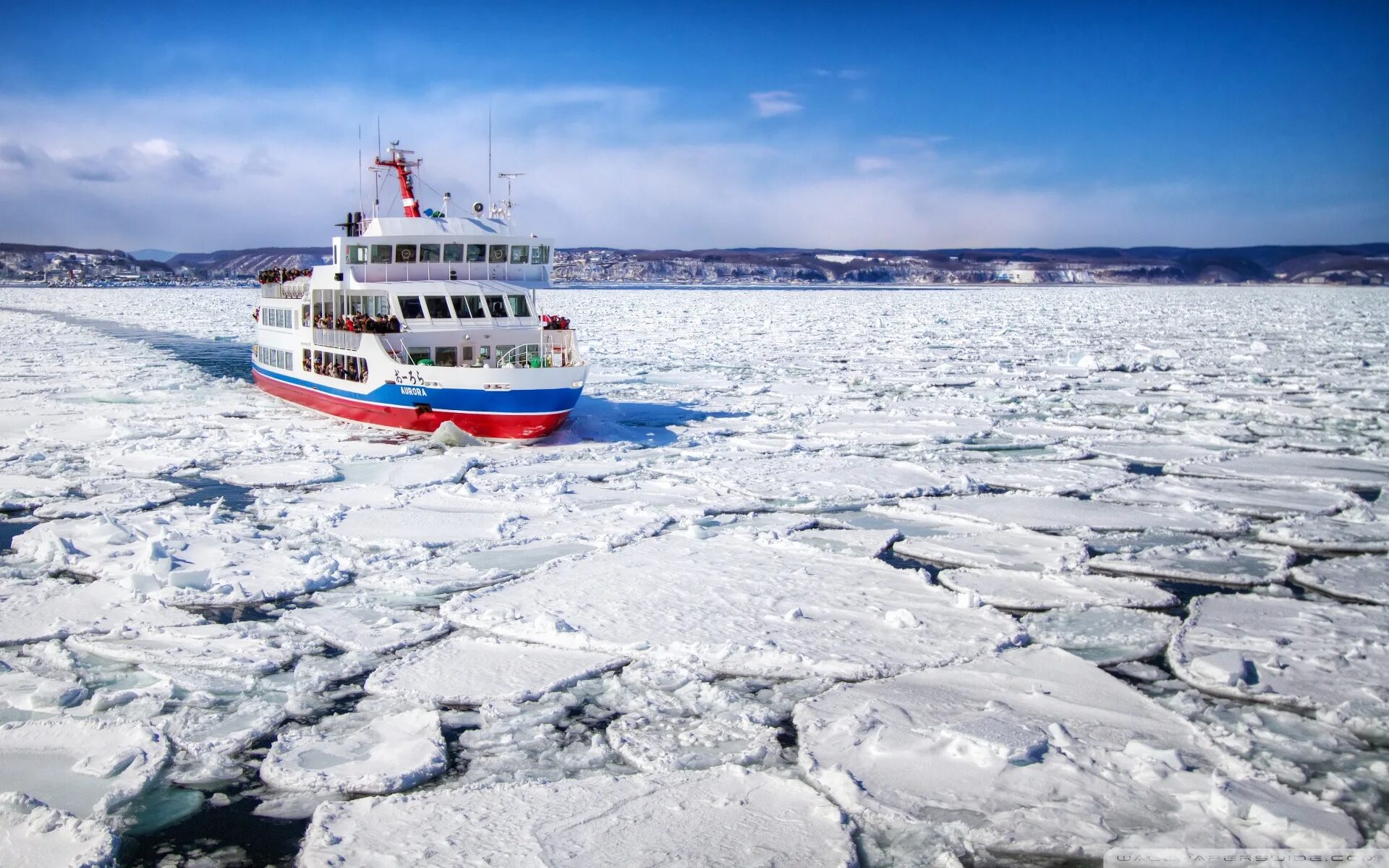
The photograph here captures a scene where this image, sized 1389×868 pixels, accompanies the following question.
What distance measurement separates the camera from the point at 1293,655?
702cm

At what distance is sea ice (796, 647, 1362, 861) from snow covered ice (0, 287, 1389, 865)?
0.02 meters

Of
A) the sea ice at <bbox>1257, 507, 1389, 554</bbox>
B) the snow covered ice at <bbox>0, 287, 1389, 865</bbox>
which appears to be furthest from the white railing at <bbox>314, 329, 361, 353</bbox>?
the sea ice at <bbox>1257, 507, 1389, 554</bbox>

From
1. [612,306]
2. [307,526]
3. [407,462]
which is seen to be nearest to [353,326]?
[407,462]

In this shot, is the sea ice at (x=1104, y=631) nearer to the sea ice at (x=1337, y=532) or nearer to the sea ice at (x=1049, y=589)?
the sea ice at (x=1049, y=589)

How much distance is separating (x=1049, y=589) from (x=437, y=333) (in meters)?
11.9

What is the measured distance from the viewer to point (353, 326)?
17875mm

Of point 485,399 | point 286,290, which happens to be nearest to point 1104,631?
point 485,399

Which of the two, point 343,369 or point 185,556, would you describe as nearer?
point 185,556

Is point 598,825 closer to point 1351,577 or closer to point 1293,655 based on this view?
point 1293,655

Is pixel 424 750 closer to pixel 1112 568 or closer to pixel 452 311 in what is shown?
pixel 1112 568

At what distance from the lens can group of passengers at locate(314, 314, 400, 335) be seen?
17.0 metres

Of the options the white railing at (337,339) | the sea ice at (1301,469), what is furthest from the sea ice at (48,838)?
the white railing at (337,339)

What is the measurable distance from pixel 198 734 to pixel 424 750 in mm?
1386

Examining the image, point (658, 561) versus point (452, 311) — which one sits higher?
point (452, 311)
